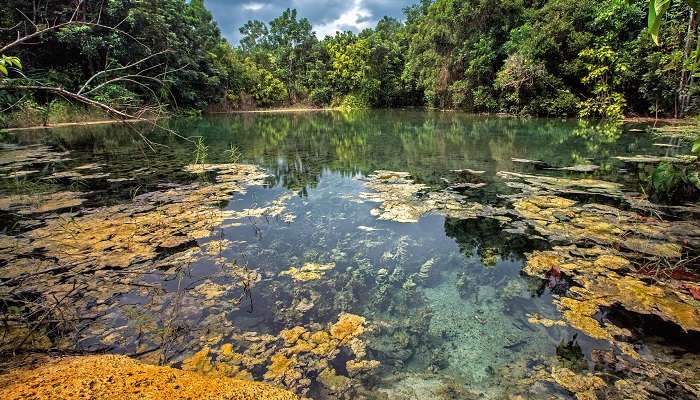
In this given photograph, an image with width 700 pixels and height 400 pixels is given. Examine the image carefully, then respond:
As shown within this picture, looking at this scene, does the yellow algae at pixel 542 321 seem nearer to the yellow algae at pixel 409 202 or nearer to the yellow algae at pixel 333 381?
the yellow algae at pixel 333 381

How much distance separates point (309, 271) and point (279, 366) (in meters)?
1.22

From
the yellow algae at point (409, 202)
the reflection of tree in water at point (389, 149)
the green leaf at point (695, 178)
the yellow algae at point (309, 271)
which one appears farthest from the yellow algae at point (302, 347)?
the green leaf at point (695, 178)

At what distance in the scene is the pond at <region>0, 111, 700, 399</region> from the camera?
216 cm

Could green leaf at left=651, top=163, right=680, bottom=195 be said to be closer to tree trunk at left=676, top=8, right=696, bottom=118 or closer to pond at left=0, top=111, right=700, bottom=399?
pond at left=0, top=111, right=700, bottom=399

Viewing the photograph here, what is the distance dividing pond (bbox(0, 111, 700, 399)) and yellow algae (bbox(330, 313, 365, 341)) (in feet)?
0.05

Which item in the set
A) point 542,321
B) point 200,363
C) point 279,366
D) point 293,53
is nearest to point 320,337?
point 279,366

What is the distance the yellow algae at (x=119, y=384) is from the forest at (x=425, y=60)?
1.38 m

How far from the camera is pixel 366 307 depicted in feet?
9.20

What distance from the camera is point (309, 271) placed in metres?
Result: 3.34

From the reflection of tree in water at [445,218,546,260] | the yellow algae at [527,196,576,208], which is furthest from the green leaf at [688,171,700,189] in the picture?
the reflection of tree in water at [445,218,546,260]

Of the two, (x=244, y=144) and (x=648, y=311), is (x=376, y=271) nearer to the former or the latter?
(x=648, y=311)

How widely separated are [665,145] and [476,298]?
8456 millimetres

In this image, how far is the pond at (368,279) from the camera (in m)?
2.16

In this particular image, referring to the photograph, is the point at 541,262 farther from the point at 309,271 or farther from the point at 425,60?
the point at 425,60
